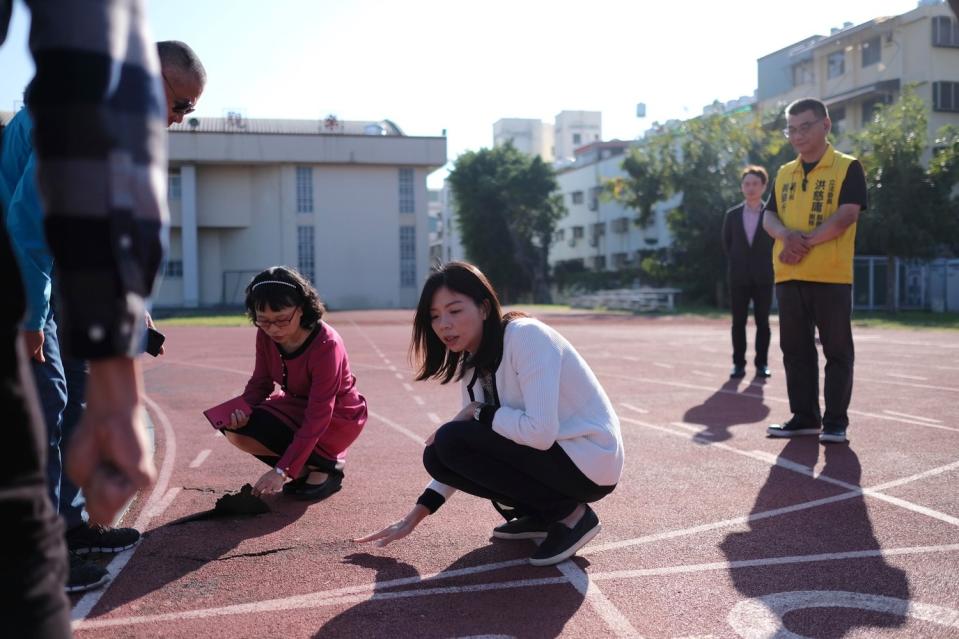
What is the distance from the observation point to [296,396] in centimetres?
505

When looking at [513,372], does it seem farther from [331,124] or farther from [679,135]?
[331,124]

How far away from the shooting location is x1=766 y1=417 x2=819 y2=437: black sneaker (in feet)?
21.6

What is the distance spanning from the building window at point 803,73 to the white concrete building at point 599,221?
11346 millimetres

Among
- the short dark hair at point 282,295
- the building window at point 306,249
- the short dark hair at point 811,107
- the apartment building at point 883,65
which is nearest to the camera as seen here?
the short dark hair at point 282,295

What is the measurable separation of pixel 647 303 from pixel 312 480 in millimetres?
31228

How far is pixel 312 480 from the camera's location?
5.09 m

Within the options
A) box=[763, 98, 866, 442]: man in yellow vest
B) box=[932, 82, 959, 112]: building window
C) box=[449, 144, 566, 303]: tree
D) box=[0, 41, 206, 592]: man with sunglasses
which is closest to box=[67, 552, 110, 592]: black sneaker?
box=[0, 41, 206, 592]: man with sunglasses

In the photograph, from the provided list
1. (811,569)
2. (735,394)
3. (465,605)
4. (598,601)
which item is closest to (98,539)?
(465,605)

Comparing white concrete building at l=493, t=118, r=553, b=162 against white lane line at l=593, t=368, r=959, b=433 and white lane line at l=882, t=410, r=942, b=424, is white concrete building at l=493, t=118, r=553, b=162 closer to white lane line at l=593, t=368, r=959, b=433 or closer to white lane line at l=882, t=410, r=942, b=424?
white lane line at l=593, t=368, r=959, b=433

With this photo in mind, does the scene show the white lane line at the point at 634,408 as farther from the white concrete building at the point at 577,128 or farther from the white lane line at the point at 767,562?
the white concrete building at the point at 577,128

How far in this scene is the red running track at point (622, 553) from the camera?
3.14 meters

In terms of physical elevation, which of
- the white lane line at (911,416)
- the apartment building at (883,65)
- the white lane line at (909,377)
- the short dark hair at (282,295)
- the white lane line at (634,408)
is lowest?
the white lane line at (634,408)

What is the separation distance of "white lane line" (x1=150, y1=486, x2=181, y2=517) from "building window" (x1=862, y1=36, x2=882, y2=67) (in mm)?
46513

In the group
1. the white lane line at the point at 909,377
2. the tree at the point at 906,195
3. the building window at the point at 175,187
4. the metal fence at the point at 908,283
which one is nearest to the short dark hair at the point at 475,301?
the white lane line at the point at 909,377
